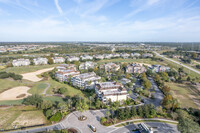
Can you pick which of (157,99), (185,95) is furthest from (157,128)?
(185,95)

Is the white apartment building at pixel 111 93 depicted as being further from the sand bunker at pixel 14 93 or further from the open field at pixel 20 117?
the sand bunker at pixel 14 93

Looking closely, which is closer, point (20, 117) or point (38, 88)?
point (20, 117)

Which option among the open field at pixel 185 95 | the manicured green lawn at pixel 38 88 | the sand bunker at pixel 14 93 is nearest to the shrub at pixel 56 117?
the manicured green lawn at pixel 38 88

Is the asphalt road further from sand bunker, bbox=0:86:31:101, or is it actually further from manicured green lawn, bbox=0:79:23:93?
manicured green lawn, bbox=0:79:23:93

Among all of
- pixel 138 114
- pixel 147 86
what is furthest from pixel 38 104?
pixel 147 86

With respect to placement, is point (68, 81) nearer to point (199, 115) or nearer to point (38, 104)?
point (38, 104)

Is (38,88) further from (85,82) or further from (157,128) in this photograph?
(157,128)
